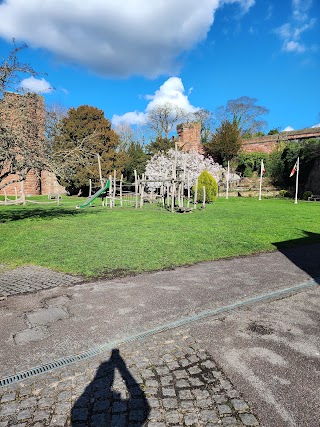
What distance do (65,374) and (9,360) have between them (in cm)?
59

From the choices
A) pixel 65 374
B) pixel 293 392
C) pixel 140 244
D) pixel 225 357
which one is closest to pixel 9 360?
pixel 65 374

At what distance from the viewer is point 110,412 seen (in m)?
2.09

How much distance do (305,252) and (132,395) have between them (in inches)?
239

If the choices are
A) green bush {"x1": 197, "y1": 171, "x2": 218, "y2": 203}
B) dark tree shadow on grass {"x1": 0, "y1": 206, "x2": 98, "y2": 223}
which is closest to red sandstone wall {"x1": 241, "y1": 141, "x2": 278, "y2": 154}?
green bush {"x1": 197, "y1": 171, "x2": 218, "y2": 203}

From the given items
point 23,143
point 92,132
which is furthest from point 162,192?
point 92,132

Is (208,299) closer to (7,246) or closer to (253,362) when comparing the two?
(253,362)

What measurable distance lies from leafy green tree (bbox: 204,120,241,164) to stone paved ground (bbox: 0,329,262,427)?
3574cm

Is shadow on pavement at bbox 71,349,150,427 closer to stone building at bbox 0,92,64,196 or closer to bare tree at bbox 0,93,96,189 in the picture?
bare tree at bbox 0,93,96,189

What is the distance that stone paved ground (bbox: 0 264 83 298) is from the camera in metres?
4.48

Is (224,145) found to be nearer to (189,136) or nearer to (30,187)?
(189,136)

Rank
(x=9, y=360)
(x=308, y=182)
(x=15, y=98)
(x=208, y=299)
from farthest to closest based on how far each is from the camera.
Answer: (x=308, y=182), (x=15, y=98), (x=208, y=299), (x=9, y=360)

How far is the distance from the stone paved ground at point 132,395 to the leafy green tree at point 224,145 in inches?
1407

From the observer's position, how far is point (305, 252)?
710cm

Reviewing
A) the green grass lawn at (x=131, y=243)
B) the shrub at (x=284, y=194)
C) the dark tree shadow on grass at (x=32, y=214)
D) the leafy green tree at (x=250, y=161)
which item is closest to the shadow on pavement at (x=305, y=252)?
the green grass lawn at (x=131, y=243)
